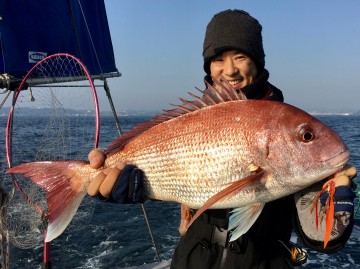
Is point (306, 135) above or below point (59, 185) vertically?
above

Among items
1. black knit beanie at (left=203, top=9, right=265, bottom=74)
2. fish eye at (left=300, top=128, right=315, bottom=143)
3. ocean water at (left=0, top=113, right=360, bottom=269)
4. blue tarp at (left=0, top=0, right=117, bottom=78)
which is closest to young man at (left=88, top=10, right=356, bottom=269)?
black knit beanie at (left=203, top=9, right=265, bottom=74)

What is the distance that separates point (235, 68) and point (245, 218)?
1.27 m

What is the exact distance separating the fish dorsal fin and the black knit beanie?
1.65ft

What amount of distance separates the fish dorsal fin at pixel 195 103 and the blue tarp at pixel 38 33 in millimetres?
3512

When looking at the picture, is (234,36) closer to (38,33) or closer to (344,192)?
(344,192)

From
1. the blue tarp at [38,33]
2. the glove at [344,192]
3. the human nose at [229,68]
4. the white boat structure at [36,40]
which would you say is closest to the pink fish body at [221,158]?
the glove at [344,192]

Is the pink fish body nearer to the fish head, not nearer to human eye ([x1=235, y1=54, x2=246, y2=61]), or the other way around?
the fish head

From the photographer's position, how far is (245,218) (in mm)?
2205

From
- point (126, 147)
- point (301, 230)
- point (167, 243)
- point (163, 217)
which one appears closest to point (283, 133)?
point (301, 230)

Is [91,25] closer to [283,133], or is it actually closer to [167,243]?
[167,243]

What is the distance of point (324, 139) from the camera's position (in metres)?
2.15

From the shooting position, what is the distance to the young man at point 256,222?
239cm

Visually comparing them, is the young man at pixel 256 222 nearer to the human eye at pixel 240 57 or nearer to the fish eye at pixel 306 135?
the human eye at pixel 240 57


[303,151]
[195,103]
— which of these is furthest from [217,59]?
[303,151]
